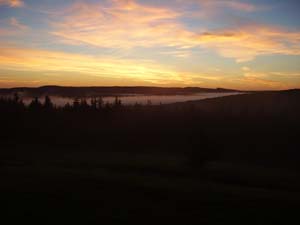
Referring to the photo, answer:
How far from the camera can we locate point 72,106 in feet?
398

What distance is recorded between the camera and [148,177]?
32406 millimetres

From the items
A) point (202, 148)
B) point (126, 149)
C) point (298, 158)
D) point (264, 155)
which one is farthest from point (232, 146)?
point (202, 148)

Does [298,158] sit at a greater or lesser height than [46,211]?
lesser

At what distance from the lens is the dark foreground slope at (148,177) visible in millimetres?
18922

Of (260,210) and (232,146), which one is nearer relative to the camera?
(260,210)

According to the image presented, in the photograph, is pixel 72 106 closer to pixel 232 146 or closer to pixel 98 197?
pixel 232 146

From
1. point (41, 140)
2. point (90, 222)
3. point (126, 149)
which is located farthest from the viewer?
point (41, 140)

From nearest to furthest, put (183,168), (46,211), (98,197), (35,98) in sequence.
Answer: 1. (46,211)
2. (98,197)
3. (183,168)
4. (35,98)

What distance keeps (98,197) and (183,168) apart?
2210cm

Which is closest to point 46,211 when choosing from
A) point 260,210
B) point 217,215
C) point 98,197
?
point 98,197

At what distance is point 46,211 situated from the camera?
18406mm

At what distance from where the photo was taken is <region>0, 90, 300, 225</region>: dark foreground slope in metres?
18.9

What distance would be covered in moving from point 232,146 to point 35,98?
209ft

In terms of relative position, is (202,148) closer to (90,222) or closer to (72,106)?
(90,222)
